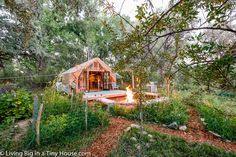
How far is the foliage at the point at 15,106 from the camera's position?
6.39 m

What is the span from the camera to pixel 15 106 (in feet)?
21.9

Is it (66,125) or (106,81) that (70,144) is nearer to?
(66,125)

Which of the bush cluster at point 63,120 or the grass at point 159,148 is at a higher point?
the bush cluster at point 63,120

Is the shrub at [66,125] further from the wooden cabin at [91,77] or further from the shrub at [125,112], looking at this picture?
the wooden cabin at [91,77]

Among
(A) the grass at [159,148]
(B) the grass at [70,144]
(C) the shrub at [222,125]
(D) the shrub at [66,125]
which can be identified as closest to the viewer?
(A) the grass at [159,148]

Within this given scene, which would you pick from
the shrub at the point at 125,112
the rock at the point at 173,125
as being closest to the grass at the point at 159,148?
the rock at the point at 173,125

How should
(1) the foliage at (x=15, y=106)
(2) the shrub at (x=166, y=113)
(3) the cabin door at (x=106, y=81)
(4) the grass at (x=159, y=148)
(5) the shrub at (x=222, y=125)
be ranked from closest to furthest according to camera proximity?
1. (4) the grass at (x=159, y=148)
2. (5) the shrub at (x=222, y=125)
3. (1) the foliage at (x=15, y=106)
4. (2) the shrub at (x=166, y=113)
5. (3) the cabin door at (x=106, y=81)

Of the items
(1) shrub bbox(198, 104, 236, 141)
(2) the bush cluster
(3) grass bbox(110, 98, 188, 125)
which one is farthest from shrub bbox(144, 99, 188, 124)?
(2) the bush cluster

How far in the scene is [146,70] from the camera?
2252 mm

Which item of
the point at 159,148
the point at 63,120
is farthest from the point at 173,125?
the point at 63,120

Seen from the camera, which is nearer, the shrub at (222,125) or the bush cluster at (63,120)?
the bush cluster at (63,120)

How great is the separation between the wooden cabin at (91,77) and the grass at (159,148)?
10510 mm

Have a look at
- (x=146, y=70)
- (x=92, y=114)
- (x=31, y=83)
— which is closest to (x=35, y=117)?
(x=92, y=114)

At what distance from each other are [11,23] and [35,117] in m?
7.00
